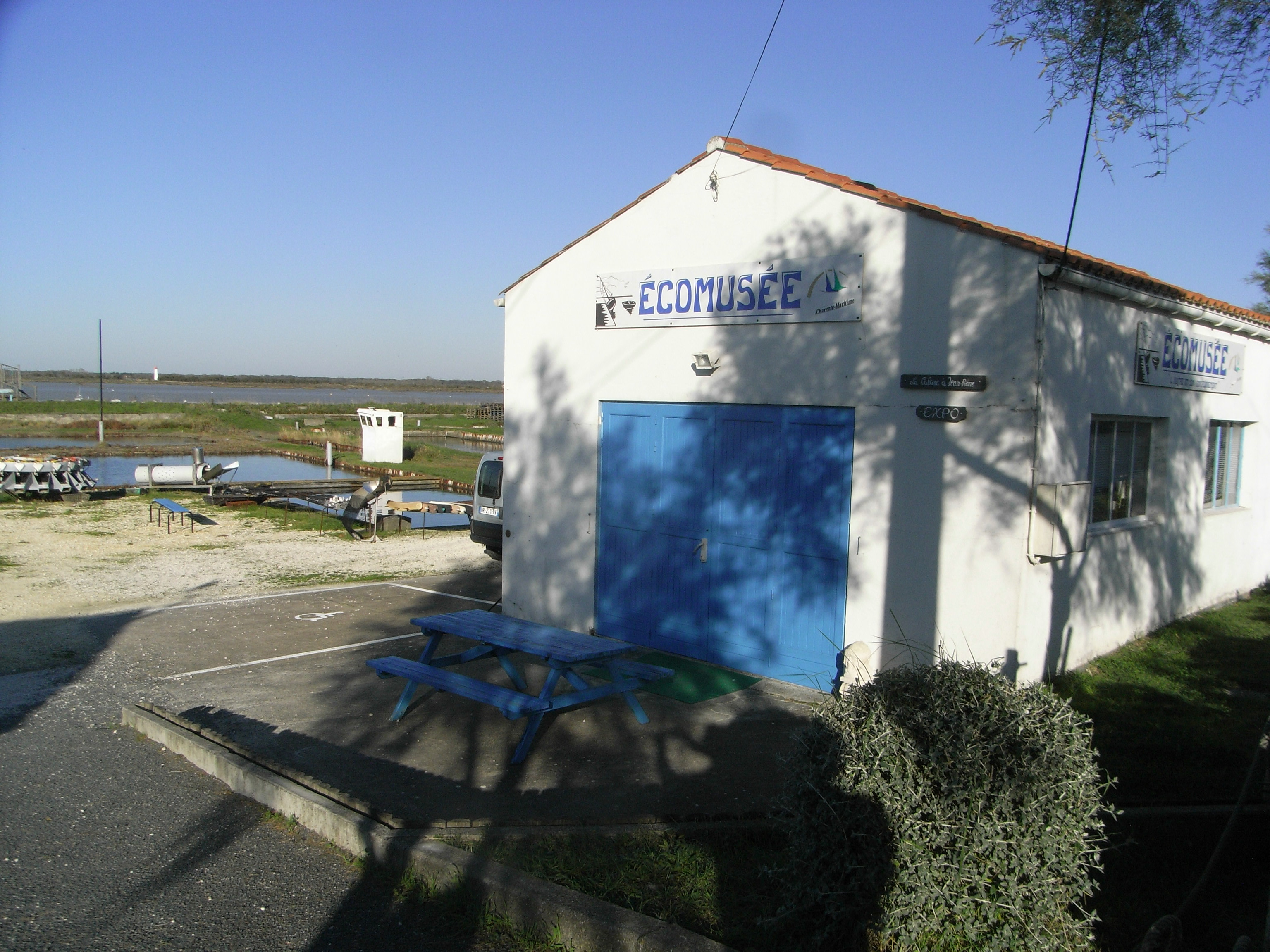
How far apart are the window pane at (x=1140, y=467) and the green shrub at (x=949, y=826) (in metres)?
6.53

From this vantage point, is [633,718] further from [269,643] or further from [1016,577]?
[269,643]

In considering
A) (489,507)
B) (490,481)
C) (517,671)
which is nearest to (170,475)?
(490,481)

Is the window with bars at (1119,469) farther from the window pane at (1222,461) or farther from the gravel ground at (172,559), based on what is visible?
the gravel ground at (172,559)

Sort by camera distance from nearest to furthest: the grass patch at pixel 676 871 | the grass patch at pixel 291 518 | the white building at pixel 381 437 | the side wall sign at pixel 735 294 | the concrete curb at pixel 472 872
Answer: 1. the concrete curb at pixel 472 872
2. the grass patch at pixel 676 871
3. the side wall sign at pixel 735 294
4. the grass patch at pixel 291 518
5. the white building at pixel 381 437

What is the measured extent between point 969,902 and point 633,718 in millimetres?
4130

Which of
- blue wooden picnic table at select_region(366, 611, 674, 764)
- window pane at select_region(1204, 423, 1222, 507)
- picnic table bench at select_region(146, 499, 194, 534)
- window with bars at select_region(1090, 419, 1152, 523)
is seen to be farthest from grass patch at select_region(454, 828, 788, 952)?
picnic table bench at select_region(146, 499, 194, 534)

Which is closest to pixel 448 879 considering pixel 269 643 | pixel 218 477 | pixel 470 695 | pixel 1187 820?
pixel 470 695

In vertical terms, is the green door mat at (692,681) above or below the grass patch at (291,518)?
above

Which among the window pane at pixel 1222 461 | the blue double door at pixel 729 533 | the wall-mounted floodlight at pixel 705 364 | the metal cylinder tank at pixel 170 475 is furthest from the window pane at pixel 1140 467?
the metal cylinder tank at pixel 170 475

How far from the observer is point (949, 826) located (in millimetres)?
3186

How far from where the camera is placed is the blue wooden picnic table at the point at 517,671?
609cm

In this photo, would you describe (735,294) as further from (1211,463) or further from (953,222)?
(1211,463)

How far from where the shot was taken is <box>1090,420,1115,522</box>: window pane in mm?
8078

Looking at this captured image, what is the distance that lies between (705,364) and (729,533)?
5.08 ft
